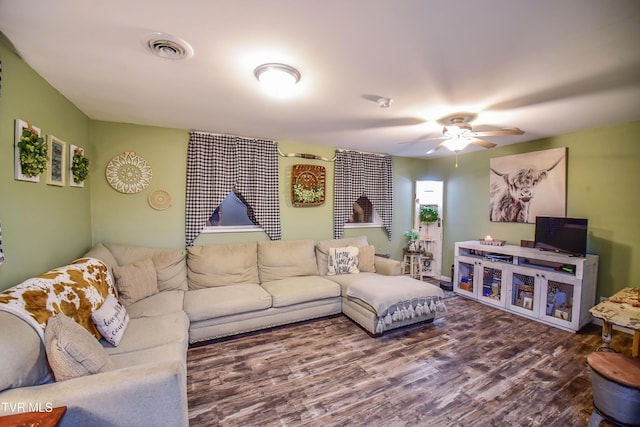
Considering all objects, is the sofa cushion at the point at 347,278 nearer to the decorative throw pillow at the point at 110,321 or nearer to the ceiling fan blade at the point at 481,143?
the ceiling fan blade at the point at 481,143

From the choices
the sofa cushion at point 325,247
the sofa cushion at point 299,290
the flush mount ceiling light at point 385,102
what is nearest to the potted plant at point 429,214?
the sofa cushion at point 325,247

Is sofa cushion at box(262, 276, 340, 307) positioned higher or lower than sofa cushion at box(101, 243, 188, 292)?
lower

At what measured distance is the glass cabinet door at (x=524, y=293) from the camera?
3291 mm

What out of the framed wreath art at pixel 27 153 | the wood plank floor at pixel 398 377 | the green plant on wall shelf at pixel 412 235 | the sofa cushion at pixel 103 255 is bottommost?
the wood plank floor at pixel 398 377

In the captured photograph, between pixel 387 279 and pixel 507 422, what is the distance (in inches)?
65.9

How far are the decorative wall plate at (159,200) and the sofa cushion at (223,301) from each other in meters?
1.16

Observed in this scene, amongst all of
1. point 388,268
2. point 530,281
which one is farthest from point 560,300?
point 388,268

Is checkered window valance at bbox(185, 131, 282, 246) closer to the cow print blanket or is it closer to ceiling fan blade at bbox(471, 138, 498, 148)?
the cow print blanket

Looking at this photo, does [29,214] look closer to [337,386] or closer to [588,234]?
[337,386]

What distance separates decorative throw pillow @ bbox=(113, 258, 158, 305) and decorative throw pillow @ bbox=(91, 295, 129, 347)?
0.49 meters

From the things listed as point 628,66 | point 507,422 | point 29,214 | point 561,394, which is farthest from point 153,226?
point 628,66

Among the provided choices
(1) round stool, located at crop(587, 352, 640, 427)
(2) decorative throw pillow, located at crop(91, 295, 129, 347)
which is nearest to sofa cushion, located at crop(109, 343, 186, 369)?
(2) decorative throw pillow, located at crop(91, 295, 129, 347)

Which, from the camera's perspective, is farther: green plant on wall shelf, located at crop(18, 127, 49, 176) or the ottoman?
the ottoman

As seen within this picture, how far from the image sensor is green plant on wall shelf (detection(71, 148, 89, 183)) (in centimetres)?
249
